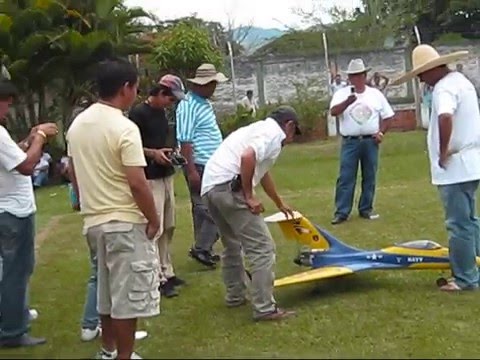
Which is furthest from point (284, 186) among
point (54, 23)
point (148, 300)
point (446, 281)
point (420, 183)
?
point (148, 300)

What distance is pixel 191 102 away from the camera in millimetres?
8258

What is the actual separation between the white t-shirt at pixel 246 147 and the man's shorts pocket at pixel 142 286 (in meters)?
1.47

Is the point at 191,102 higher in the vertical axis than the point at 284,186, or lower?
higher

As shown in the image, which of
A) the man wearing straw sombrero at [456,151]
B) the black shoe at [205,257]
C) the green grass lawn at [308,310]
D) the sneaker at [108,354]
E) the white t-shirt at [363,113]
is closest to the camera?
the sneaker at [108,354]

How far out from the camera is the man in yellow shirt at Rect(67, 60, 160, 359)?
203 inches

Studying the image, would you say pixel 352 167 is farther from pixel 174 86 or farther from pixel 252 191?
pixel 252 191

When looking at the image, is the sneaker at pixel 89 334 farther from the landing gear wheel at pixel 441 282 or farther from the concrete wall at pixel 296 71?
the concrete wall at pixel 296 71

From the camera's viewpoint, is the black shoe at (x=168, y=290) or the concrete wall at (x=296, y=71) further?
the concrete wall at (x=296, y=71)

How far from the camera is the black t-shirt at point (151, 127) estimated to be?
7285mm

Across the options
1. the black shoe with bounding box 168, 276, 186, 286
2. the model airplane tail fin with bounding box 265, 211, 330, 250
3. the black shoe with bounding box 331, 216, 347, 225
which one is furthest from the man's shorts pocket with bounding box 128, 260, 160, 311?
the black shoe with bounding box 331, 216, 347, 225

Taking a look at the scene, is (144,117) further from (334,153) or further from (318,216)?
(334,153)

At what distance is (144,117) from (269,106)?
1777cm

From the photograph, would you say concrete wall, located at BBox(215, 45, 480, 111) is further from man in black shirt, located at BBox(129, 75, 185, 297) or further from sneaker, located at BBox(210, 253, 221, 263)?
man in black shirt, located at BBox(129, 75, 185, 297)

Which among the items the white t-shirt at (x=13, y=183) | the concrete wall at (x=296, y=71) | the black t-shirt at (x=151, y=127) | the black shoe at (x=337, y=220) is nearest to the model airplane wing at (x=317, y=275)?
the black t-shirt at (x=151, y=127)
